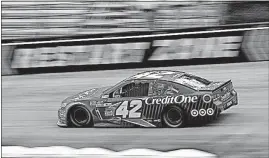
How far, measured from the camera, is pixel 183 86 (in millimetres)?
7262

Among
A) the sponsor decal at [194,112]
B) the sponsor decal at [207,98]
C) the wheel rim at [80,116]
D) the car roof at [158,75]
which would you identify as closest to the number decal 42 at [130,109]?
the car roof at [158,75]

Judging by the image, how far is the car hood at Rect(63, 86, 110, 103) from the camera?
7.58 m

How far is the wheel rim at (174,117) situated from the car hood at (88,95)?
0.77m

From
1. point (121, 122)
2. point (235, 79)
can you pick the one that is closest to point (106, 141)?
point (121, 122)

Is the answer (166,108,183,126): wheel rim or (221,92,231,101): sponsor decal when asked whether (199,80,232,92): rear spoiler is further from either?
(166,108,183,126): wheel rim

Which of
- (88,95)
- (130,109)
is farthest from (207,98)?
(88,95)

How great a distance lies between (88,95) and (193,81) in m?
1.17

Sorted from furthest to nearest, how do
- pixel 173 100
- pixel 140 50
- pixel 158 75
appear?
1. pixel 140 50
2. pixel 158 75
3. pixel 173 100

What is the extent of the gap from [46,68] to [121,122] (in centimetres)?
109

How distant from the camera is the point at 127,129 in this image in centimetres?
745

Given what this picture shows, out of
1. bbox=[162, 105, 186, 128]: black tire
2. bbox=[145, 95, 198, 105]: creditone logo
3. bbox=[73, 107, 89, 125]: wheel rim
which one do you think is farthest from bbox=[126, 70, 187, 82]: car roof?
bbox=[73, 107, 89, 125]: wheel rim

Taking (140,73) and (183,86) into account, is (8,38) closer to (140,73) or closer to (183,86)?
(140,73)

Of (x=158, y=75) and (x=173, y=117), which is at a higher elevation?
(x=158, y=75)

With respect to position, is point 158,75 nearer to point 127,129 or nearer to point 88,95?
point 127,129
